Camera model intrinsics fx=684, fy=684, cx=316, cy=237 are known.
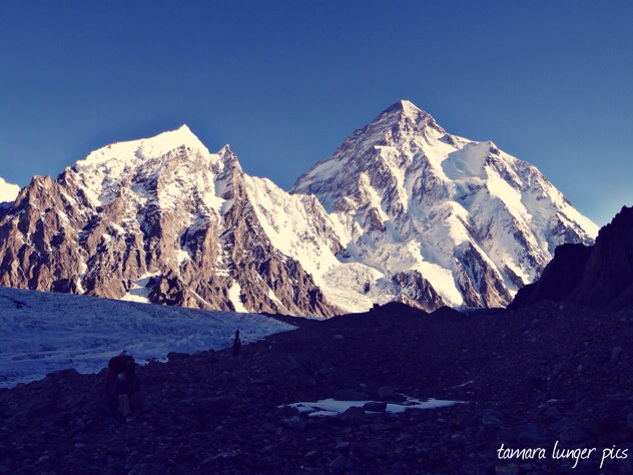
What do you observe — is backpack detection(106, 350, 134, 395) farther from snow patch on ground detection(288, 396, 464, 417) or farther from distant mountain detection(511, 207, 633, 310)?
distant mountain detection(511, 207, 633, 310)

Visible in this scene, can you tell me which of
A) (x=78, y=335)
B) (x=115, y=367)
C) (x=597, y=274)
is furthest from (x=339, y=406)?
(x=597, y=274)

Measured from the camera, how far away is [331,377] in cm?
2433

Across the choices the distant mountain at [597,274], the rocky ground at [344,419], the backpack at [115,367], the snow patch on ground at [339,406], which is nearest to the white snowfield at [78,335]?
the rocky ground at [344,419]

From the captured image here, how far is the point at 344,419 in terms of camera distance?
16.1 meters

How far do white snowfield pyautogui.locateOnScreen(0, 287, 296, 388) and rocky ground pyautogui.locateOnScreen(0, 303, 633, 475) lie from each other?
12.2 meters

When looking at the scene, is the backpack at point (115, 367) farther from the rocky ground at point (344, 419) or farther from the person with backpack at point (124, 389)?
the rocky ground at point (344, 419)

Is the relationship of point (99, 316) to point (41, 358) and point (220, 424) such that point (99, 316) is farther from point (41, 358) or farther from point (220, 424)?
point (220, 424)

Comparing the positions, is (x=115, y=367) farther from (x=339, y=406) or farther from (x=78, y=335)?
(x=78, y=335)

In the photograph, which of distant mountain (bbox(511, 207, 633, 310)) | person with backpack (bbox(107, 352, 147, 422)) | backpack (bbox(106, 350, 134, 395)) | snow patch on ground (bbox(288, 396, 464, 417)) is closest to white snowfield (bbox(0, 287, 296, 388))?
backpack (bbox(106, 350, 134, 395))

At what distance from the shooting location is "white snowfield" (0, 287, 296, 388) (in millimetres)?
37656

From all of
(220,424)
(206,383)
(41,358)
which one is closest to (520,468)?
(220,424)

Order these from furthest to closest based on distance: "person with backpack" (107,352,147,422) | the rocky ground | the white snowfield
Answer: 1. the white snowfield
2. "person with backpack" (107,352,147,422)
3. the rocky ground

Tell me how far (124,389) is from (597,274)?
5530cm

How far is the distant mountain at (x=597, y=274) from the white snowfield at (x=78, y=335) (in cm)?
3010
